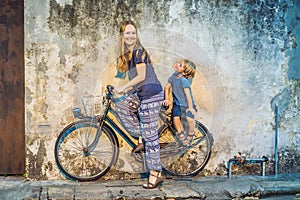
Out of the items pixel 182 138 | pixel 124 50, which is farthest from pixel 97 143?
pixel 124 50

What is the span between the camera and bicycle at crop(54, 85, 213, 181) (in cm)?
682

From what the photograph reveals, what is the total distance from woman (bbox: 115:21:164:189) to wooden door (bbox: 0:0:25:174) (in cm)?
153

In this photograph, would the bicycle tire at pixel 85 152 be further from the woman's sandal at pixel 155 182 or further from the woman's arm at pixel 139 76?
the woman's arm at pixel 139 76

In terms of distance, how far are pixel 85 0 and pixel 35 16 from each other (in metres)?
0.78

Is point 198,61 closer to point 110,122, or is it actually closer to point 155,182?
point 110,122

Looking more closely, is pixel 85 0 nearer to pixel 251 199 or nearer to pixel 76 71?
pixel 76 71

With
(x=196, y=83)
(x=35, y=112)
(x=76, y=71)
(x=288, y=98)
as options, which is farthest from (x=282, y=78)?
(x=35, y=112)

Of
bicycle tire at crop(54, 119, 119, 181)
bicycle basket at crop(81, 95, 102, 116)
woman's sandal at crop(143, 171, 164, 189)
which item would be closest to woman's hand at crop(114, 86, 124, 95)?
bicycle basket at crop(81, 95, 102, 116)

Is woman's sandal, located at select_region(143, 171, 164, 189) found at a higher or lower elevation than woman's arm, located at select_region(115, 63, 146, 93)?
lower

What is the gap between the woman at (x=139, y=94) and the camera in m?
6.72

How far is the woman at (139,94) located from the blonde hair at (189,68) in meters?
0.49

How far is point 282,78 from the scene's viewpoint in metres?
7.28

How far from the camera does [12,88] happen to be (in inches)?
270

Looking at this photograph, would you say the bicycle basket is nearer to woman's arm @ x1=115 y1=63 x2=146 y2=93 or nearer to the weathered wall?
the weathered wall
